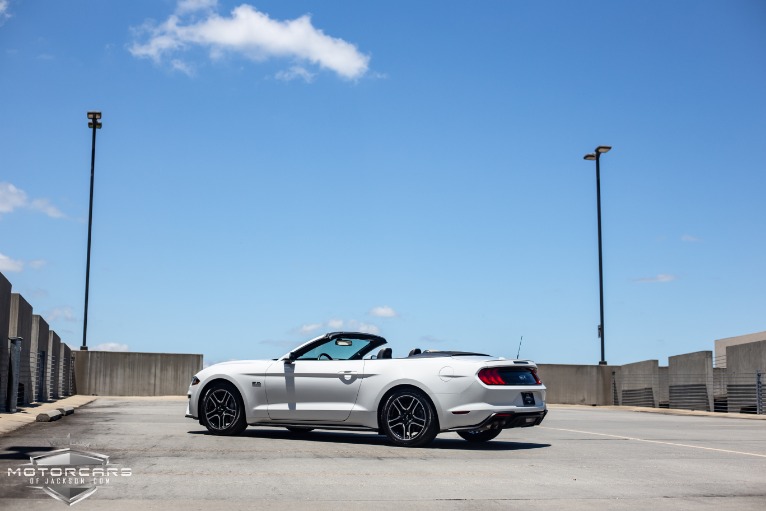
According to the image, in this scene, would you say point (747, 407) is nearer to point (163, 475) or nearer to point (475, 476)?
point (475, 476)

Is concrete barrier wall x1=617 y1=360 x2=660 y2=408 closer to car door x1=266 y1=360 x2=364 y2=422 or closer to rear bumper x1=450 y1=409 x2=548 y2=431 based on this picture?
rear bumper x1=450 y1=409 x2=548 y2=431

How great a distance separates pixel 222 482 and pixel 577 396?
2854cm

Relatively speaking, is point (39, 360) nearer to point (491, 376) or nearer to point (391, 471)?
point (491, 376)

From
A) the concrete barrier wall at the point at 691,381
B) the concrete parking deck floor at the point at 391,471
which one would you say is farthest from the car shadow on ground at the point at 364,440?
the concrete barrier wall at the point at 691,381

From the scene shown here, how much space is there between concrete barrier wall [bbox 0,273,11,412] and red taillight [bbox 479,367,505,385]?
9.53 m

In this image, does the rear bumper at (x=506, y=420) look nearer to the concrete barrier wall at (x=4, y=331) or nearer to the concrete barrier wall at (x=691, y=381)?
the concrete barrier wall at (x=4, y=331)

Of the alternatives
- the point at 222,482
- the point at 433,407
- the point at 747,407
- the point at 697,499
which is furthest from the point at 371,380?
the point at 747,407

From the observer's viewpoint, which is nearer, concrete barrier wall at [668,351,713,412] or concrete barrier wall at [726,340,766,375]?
concrete barrier wall at [726,340,766,375]

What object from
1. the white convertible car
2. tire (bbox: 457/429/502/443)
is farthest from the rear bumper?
tire (bbox: 457/429/502/443)

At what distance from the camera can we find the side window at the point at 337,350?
1266 centimetres

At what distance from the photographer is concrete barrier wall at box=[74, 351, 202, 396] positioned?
109 ft

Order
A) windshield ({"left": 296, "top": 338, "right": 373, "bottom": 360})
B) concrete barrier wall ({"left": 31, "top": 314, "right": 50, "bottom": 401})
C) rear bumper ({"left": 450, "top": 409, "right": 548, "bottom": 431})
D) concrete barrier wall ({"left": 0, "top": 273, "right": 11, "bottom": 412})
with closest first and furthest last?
rear bumper ({"left": 450, "top": 409, "right": 548, "bottom": 431})
windshield ({"left": 296, "top": 338, "right": 373, "bottom": 360})
concrete barrier wall ({"left": 0, "top": 273, "right": 11, "bottom": 412})
concrete barrier wall ({"left": 31, "top": 314, "right": 50, "bottom": 401})

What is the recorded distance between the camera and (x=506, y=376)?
38.9ft

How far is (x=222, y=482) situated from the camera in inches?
324
